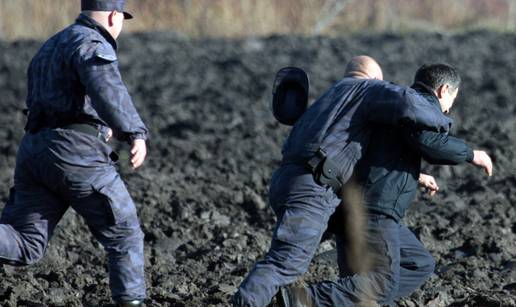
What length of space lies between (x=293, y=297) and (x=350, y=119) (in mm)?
835

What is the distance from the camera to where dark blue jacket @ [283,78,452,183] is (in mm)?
5469

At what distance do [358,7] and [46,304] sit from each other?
1532 cm

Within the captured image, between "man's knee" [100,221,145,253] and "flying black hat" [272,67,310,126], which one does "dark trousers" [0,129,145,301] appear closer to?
"man's knee" [100,221,145,253]

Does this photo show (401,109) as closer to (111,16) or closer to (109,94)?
(109,94)

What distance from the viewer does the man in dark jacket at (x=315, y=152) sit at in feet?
17.8

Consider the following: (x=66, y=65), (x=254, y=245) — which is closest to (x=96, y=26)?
(x=66, y=65)

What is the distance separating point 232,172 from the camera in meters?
9.70

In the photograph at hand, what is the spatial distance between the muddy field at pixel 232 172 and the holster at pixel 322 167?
0.99m

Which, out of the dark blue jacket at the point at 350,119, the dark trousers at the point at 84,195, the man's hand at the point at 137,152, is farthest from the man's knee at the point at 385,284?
the man's hand at the point at 137,152

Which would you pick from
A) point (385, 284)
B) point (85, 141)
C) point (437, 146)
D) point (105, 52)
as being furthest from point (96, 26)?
point (385, 284)

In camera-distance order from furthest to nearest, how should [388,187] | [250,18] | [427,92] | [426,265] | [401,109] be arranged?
[250,18] → [426,265] → [427,92] → [388,187] → [401,109]

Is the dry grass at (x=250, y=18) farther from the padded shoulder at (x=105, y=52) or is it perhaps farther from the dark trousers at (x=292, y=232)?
the dark trousers at (x=292, y=232)

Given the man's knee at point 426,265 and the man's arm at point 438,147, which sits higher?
the man's arm at point 438,147

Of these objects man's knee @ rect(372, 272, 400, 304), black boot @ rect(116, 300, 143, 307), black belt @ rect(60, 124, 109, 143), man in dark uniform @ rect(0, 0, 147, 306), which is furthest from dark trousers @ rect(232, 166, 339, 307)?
black belt @ rect(60, 124, 109, 143)
